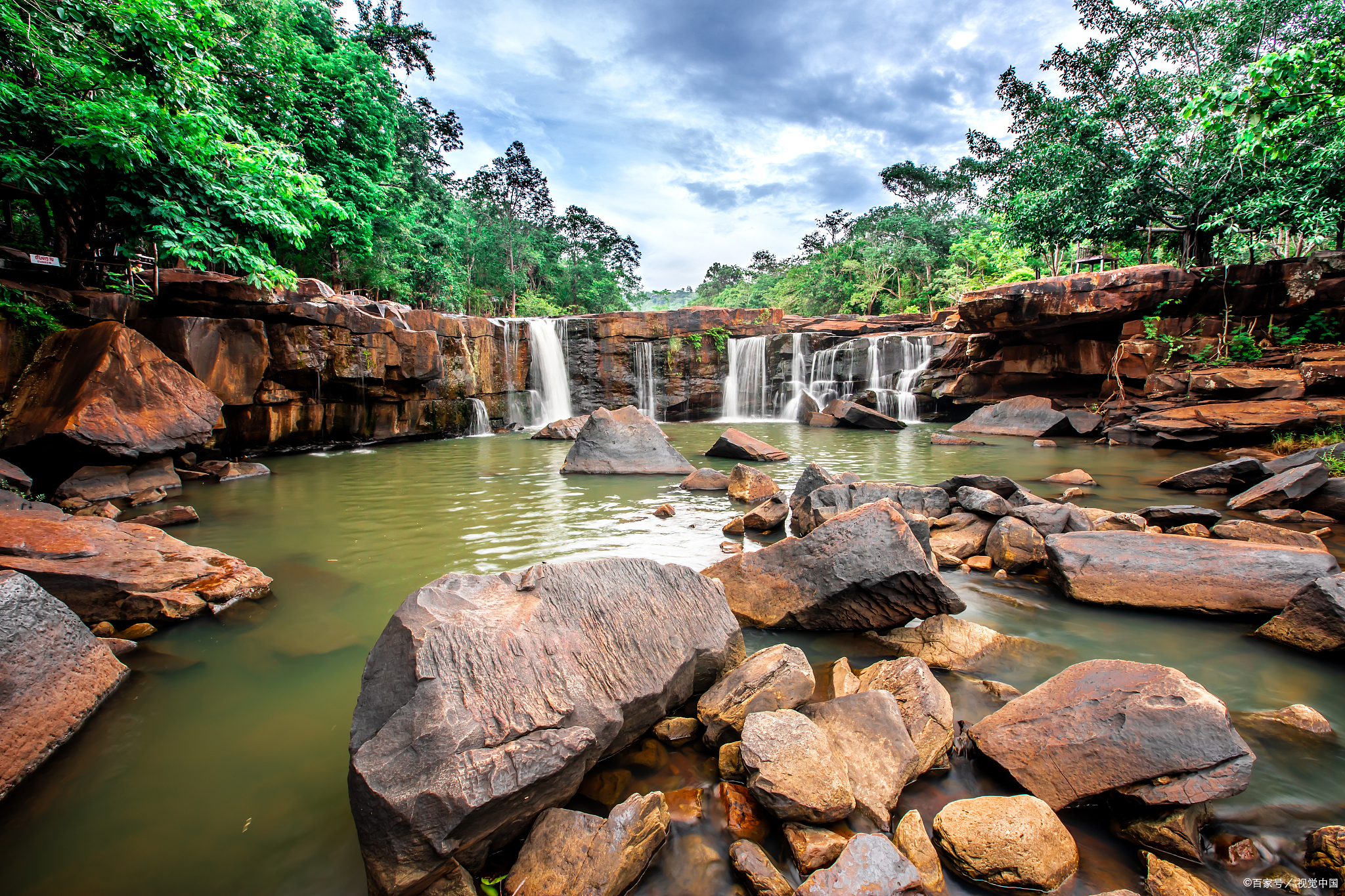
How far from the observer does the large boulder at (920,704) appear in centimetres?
245

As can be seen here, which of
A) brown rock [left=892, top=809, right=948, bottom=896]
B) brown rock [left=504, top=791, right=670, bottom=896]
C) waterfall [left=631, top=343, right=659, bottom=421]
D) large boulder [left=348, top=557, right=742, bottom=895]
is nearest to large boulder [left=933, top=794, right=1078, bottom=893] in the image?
brown rock [left=892, top=809, right=948, bottom=896]

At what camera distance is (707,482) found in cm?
837

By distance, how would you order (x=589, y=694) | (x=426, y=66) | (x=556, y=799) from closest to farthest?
(x=556, y=799) < (x=589, y=694) < (x=426, y=66)

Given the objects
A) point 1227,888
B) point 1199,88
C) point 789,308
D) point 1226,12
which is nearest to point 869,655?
point 1227,888

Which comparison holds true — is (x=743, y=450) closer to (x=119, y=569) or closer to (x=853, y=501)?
(x=853, y=501)

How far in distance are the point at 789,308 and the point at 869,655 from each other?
4859 centimetres

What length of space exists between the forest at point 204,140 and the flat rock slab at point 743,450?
319 inches

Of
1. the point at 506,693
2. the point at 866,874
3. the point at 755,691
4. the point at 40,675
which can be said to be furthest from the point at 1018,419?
the point at 40,675

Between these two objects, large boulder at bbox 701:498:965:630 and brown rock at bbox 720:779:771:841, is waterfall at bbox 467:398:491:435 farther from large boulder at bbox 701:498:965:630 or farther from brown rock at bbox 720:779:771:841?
brown rock at bbox 720:779:771:841

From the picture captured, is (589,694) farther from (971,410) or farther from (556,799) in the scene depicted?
(971,410)

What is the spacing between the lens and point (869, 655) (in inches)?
136

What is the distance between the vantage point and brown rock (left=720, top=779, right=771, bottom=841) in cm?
213

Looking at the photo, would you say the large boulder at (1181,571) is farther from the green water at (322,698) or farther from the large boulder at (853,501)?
the large boulder at (853,501)

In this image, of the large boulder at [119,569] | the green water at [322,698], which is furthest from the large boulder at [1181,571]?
the large boulder at [119,569]
